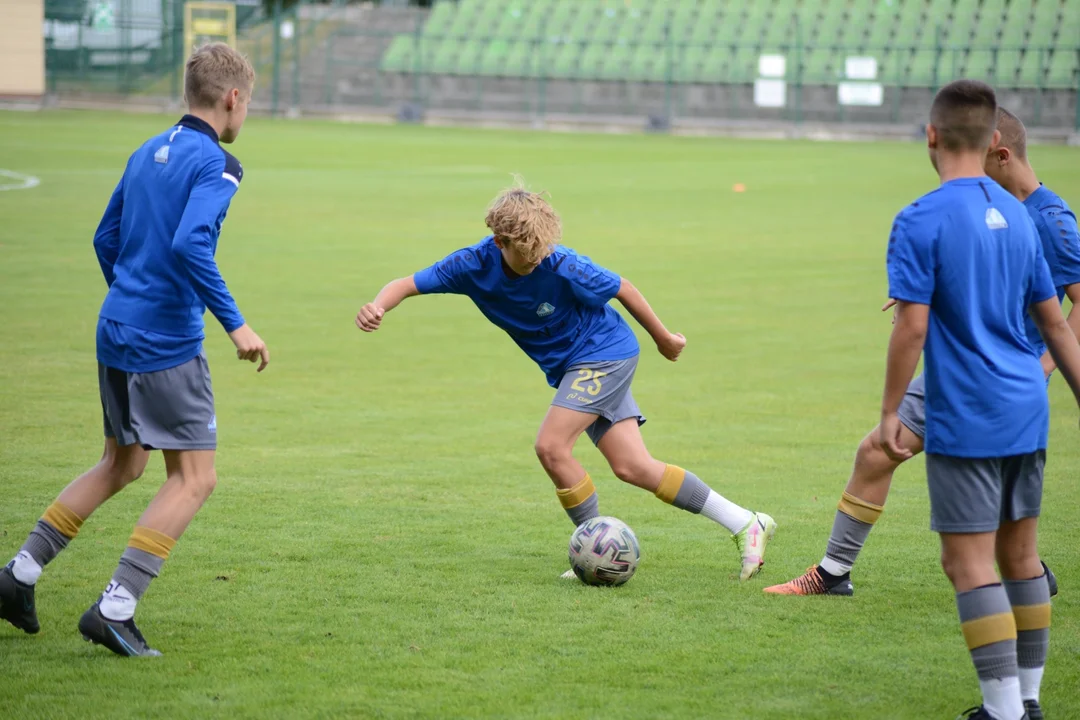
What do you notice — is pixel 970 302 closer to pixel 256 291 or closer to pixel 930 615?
pixel 930 615

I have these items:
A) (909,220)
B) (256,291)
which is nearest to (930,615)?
(909,220)

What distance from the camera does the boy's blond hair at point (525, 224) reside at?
550cm

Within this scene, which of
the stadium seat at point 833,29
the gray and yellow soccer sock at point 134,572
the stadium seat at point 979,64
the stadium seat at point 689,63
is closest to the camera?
the gray and yellow soccer sock at point 134,572

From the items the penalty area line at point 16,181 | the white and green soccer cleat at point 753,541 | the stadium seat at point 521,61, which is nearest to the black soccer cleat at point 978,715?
the white and green soccer cleat at point 753,541

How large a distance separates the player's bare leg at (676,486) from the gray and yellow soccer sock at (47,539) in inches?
90.4

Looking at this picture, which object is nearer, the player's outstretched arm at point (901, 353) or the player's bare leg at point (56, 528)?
the player's outstretched arm at point (901, 353)

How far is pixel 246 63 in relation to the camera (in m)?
4.95

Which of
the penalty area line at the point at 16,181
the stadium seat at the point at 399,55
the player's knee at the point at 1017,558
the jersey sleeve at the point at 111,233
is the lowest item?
the penalty area line at the point at 16,181

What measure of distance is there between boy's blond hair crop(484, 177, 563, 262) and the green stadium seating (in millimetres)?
35284

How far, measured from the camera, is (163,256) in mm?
4711

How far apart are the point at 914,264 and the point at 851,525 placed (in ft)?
6.43

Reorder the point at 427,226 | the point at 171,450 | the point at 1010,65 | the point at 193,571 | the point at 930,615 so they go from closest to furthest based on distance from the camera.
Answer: the point at 171,450 < the point at 930,615 < the point at 193,571 < the point at 427,226 < the point at 1010,65

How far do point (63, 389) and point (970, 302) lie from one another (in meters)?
7.52

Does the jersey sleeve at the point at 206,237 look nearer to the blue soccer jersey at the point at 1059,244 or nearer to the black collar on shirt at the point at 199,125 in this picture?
the black collar on shirt at the point at 199,125
